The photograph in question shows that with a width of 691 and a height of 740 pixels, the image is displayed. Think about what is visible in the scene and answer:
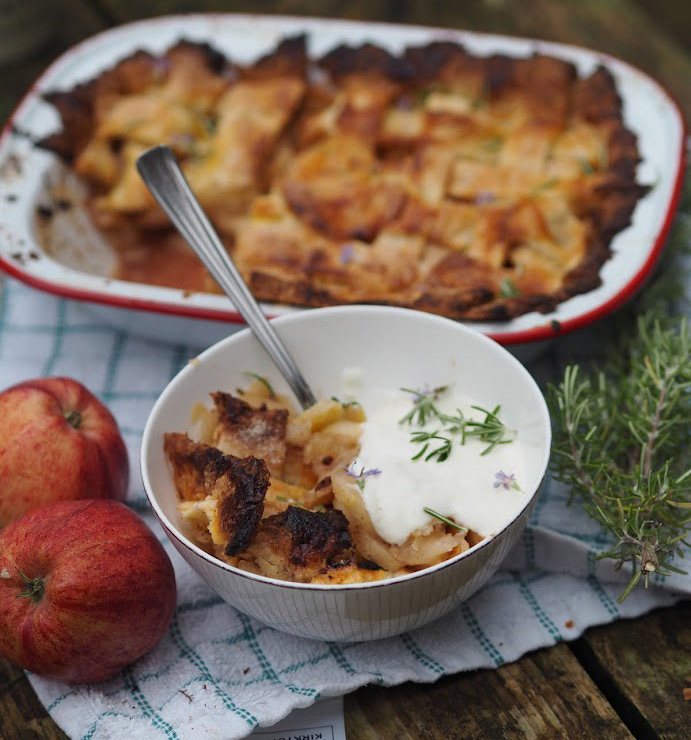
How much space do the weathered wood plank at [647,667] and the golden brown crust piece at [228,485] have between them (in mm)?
593

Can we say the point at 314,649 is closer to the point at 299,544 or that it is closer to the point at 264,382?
the point at 299,544

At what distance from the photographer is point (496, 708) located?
1458 millimetres

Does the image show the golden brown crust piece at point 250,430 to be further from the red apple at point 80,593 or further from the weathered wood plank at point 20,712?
the weathered wood plank at point 20,712

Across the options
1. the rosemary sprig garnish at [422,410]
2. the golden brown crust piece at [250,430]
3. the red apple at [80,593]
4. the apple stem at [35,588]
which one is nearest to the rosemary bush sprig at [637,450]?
the rosemary sprig garnish at [422,410]

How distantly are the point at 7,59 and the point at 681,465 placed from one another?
7.90ft

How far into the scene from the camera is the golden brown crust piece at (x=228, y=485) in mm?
1352

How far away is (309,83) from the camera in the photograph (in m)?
2.54

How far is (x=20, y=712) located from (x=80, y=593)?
11.3 inches

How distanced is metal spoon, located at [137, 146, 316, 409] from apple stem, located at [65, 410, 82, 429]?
339 mm

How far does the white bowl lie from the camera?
1.32 metres

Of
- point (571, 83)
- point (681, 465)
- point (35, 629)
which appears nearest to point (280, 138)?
point (571, 83)

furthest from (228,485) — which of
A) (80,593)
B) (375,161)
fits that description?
(375,161)

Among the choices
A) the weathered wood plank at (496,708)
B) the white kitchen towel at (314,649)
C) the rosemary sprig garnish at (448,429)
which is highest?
the rosemary sprig garnish at (448,429)

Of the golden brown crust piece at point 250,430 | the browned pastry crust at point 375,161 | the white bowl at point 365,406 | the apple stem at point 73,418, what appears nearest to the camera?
the white bowl at point 365,406
